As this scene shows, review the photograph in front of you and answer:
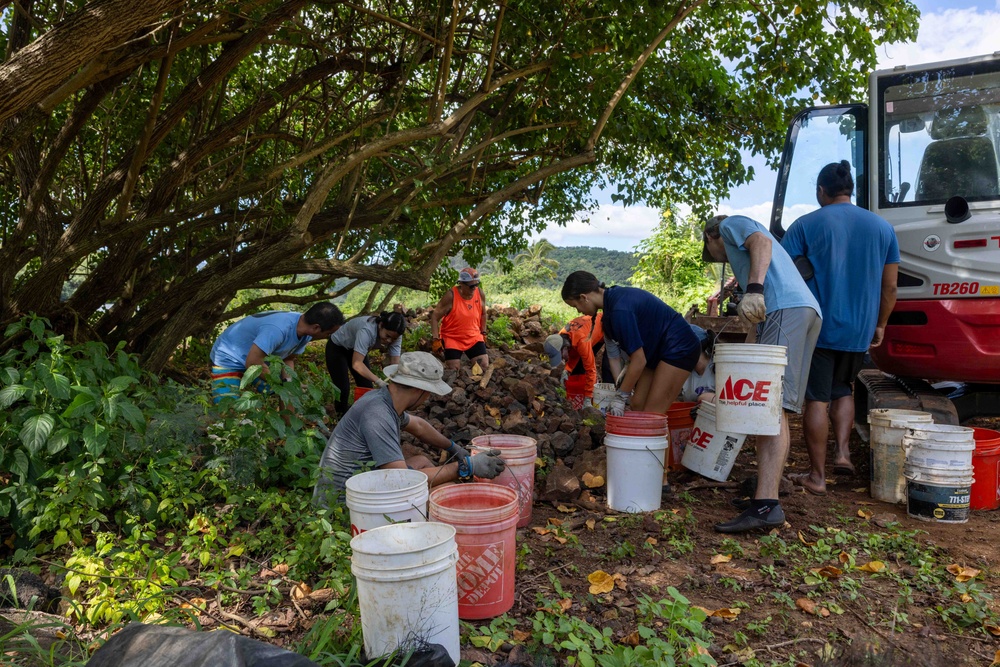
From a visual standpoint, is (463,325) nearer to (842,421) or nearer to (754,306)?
(842,421)

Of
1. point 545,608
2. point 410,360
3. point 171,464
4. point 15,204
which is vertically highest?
point 15,204

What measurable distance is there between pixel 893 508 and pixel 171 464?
15.7 ft

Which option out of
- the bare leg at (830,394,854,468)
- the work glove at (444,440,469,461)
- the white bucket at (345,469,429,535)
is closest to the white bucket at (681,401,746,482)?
the bare leg at (830,394,854,468)

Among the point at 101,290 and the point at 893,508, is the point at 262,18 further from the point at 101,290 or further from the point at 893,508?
the point at 893,508

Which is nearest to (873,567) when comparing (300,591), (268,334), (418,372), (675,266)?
(418,372)

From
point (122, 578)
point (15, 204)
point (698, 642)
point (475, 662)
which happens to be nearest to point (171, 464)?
point (122, 578)

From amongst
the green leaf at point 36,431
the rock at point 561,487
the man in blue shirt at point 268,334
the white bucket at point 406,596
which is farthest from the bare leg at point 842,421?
the green leaf at point 36,431

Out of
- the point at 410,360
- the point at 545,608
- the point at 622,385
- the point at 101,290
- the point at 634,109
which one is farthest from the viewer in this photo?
the point at 634,109

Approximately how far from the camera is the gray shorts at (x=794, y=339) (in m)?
4.25

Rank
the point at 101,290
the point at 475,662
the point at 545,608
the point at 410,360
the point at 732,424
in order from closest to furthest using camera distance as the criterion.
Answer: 1. the point at 475,662
2. the point at 545,608
3. the point at 410,360
4. the point at 732,424
5. the point at 101,290

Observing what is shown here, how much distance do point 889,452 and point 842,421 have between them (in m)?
0.49

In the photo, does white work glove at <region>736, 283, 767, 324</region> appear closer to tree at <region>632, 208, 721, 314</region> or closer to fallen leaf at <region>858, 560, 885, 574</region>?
fallen leaf at <region>858, 560, 885, 574</region>

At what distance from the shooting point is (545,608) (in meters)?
3.13

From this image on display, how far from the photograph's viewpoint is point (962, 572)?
351 centimetres
